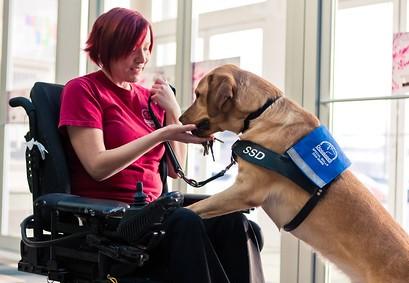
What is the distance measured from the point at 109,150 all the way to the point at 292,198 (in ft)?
1.77

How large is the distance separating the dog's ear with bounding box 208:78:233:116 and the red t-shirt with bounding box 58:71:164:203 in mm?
239

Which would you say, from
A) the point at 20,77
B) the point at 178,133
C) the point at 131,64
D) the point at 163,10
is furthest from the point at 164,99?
the point at 20,77

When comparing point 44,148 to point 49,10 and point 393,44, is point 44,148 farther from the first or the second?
point 49,10

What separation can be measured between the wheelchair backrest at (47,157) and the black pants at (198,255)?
1.25ft

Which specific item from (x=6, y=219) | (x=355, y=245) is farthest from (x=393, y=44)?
(x=6, y=219)

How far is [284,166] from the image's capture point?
175 centimetres

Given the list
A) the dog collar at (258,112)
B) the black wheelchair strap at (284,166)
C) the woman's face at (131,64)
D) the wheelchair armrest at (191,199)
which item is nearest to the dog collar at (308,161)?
the black wheelchair strap at (284,166)

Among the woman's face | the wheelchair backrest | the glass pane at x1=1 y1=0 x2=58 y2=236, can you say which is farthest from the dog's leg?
the glass pane at x1=1 y1=0 x2=58 y2=236

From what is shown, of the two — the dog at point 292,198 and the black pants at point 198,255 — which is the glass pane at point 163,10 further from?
the black pants at point 198,255

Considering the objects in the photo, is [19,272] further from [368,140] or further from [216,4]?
[368,140]

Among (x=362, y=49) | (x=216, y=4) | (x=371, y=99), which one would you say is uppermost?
(x=216, y=4)

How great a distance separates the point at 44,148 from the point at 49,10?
11.9 ft

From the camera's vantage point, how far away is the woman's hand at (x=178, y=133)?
176 cm

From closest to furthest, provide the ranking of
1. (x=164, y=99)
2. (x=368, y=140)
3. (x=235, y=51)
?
1. (x=164, y=99)
2. (x=368, y=140)
3. (x=235, y=51)
